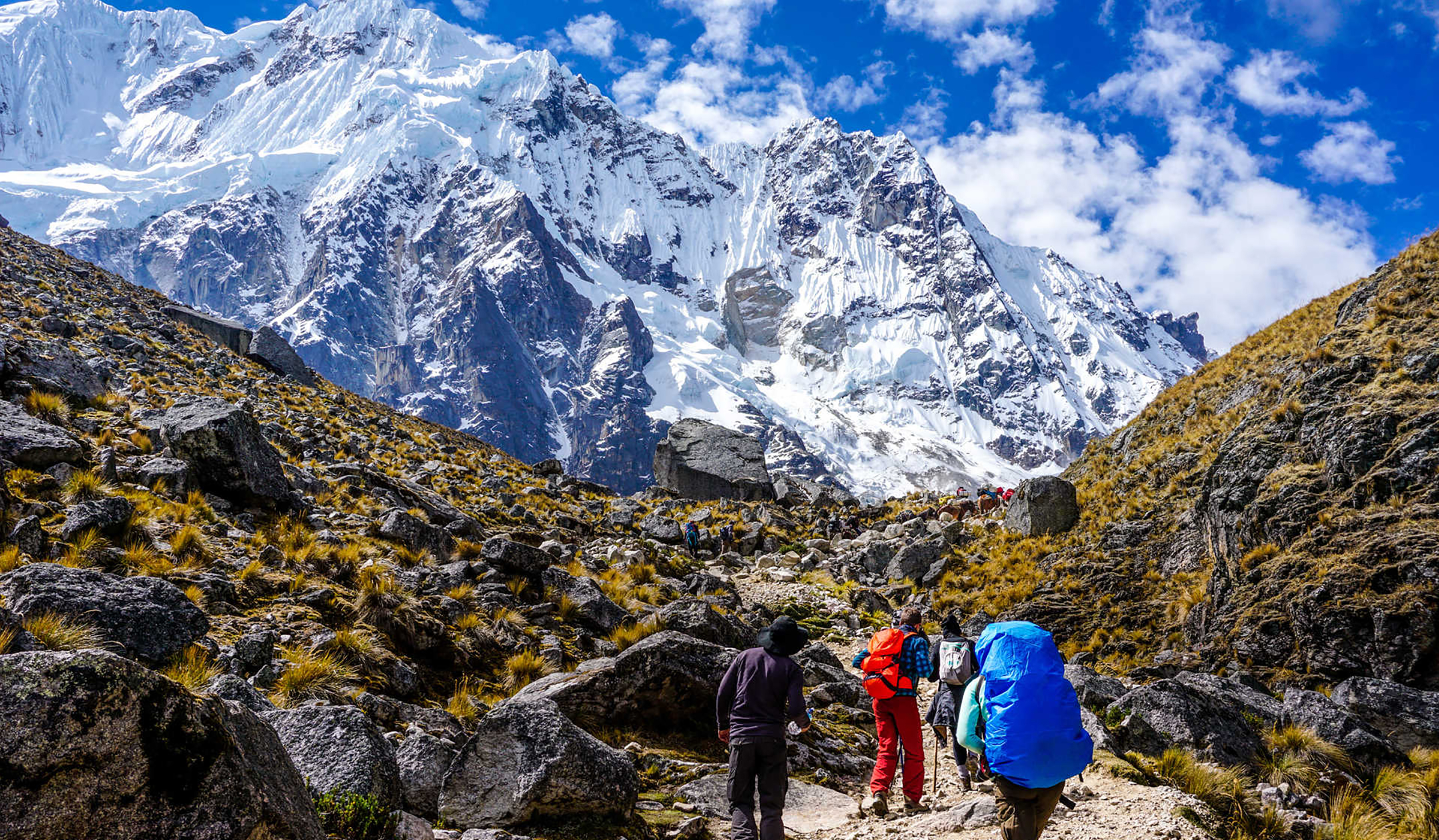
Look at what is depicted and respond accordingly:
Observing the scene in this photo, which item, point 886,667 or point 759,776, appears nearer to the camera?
point 759,776

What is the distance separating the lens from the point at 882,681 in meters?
8.30

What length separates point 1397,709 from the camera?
9062 millimetres

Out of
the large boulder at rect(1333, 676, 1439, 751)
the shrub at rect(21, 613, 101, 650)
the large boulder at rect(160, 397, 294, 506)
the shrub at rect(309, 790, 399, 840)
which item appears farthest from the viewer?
the large boulder at rect(160, 397, 294, 506)

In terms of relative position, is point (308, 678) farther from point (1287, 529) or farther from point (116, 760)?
point (1287, 529)

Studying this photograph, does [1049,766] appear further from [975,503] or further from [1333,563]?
[975,503]

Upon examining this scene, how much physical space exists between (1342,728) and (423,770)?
10245mm

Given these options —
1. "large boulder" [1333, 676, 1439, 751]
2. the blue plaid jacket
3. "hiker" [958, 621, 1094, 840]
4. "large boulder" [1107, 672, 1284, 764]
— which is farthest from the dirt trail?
"large boulder" [1333, 676, 1439, 751]

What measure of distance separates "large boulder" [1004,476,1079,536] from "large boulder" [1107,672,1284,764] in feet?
36.8

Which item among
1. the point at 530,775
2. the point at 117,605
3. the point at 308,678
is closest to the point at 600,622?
the point at 308,678

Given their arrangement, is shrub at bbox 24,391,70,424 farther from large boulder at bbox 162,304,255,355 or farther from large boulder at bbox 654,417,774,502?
large boulder at bbox 654,417,774,502

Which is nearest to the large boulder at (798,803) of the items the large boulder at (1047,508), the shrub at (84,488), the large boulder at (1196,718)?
the large boulder at (1196,718)

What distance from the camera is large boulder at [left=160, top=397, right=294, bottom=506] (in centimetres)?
1142

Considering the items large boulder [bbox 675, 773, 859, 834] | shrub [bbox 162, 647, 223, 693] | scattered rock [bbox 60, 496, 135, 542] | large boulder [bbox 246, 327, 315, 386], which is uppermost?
large boulder [bbox 246, 327, 315, 386]

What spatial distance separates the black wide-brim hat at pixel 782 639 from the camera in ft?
22.0
